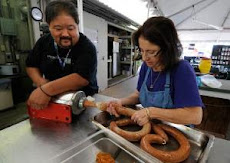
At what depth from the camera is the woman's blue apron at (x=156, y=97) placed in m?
0.95

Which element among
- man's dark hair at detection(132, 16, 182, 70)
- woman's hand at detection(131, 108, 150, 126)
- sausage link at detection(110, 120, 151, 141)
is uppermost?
man's dark hair at detection(132, 16, 182, 70)

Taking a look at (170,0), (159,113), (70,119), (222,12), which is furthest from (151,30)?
(222,12)

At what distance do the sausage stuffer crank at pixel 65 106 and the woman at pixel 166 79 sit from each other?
0.17 metres

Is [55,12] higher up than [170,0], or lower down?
lower down

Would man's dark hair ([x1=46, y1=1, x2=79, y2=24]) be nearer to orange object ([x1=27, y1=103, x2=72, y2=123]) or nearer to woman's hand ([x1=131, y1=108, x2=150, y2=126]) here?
orange object ([x1=27, y1=103, x2=72, y2=123])

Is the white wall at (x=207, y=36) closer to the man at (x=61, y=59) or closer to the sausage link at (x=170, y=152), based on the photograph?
the man at (x=61, y=59)

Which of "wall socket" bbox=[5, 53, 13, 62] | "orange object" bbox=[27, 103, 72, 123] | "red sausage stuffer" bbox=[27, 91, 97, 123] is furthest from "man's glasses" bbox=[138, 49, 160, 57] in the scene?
"wall socket" bbox=[5, 53, 13, 62]

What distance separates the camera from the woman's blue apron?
951 millimetres

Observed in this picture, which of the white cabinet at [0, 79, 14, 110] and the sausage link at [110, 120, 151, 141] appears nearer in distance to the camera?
the sausage link at [110, 120, 151, 141]

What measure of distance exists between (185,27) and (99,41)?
4.30 metres

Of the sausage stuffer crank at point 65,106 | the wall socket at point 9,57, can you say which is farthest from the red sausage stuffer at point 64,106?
the wall socket at point 9,57

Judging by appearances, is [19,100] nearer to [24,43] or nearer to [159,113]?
[24,43]

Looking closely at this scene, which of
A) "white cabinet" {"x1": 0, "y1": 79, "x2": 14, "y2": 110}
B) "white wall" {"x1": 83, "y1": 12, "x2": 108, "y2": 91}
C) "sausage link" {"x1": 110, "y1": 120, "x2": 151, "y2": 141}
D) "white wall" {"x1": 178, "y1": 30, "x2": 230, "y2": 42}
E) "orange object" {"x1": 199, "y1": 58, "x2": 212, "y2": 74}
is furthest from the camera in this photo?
"white wall" {"x1": 178, "y1": 30, "x2": 230, "y2": 42}

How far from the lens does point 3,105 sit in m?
3.20
